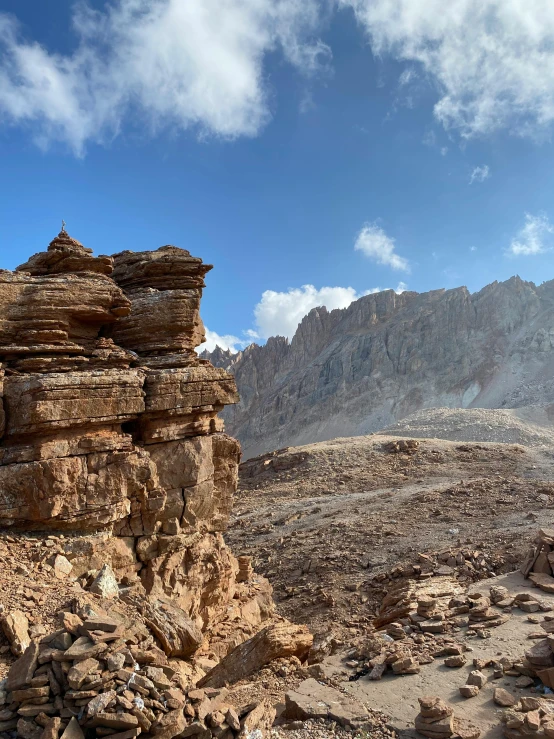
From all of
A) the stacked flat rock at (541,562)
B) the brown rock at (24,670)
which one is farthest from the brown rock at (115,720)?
the stacked flat rock at (541,562)

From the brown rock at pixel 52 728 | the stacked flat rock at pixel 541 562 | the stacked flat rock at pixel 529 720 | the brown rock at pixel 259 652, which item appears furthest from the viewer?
the stacked flat rock at pixel 541 562

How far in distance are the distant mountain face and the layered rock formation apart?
72.7m

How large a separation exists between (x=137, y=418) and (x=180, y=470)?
1724 millimetres

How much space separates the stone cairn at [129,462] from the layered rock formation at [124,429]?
0.10 ft

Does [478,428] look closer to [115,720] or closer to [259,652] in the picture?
[259,652]

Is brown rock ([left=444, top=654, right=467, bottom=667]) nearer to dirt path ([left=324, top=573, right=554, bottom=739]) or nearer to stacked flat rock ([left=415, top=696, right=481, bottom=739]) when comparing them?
dirt path ([left=324, top=573, right=554, bottom=739])

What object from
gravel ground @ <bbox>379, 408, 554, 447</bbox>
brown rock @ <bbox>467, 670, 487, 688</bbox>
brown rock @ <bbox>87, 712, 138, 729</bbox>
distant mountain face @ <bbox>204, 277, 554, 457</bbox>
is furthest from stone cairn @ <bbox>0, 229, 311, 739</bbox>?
distant mountain face @ <bbox>204, 277, 554, 457</bbox>

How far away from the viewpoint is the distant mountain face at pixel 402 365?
91188 mm

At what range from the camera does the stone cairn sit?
9.34 meters

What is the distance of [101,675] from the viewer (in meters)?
Answer: 5.93

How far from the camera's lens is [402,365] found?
343 ft

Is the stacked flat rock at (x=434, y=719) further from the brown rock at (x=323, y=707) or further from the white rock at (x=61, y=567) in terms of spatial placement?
the white rock at (x=61, y=567)

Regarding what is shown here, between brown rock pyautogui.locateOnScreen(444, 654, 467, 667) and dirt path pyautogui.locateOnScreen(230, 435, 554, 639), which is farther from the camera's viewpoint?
dirt path pyautogui.locateOnScreen(230, 435, 554, 639)

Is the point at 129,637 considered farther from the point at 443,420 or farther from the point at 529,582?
the point at 443,420
